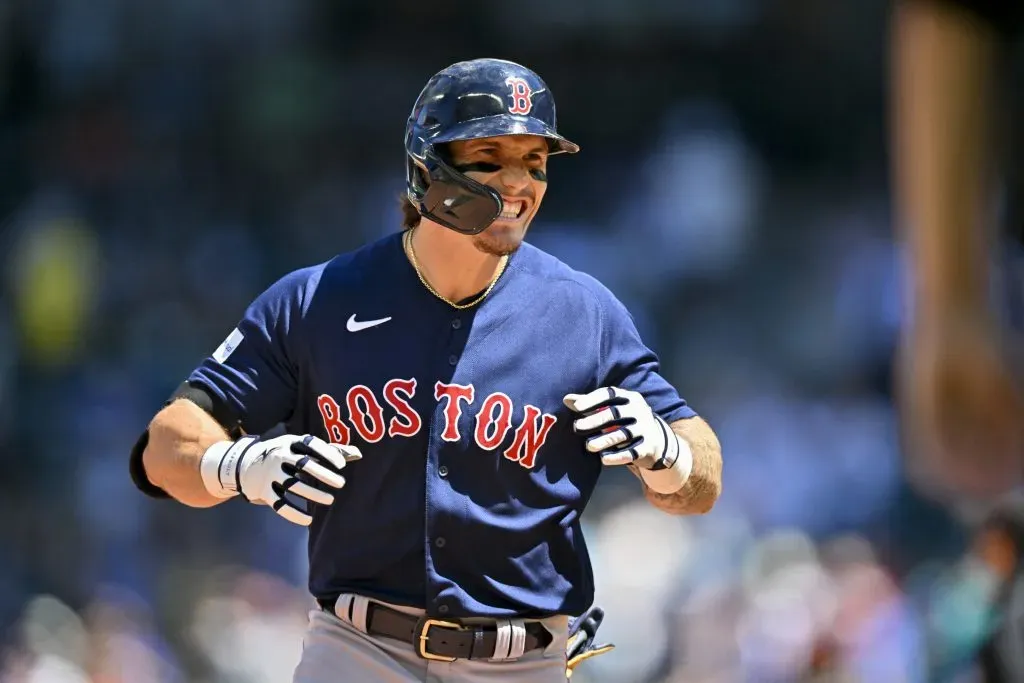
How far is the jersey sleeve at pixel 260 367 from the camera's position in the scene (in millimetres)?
3750

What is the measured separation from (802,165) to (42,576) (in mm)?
6487

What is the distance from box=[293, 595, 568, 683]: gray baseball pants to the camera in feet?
11.8

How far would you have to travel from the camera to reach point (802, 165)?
41.0 feet

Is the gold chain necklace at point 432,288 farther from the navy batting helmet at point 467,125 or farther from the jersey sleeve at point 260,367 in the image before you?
the jersey sleeve at point 260,367

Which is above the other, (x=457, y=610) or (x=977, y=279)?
(x=977, y=279)

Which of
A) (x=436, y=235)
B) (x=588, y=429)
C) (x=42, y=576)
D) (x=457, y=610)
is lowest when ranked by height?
(x=42, y=576)

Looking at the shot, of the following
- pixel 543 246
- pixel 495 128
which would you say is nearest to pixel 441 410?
pixel 495 128

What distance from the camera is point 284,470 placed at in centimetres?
339

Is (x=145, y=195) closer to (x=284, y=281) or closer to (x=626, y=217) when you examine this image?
(x=626, y=217)

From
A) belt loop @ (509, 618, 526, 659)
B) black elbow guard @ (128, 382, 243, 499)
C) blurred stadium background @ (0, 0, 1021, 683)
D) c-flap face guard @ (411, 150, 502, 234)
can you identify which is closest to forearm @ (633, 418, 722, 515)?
belt loop @ (509, 618, 526, 659)

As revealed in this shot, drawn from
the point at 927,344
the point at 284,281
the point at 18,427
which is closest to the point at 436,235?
the point at 284,281

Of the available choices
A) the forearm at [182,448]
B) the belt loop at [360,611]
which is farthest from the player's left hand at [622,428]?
the forearm at [182,448]

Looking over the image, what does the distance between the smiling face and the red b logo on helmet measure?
66 millimetres

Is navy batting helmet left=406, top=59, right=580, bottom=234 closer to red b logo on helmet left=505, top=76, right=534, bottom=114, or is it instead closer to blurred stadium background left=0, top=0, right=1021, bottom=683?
red b logo on helmet left=505, top=76, right=534, bottom=114
